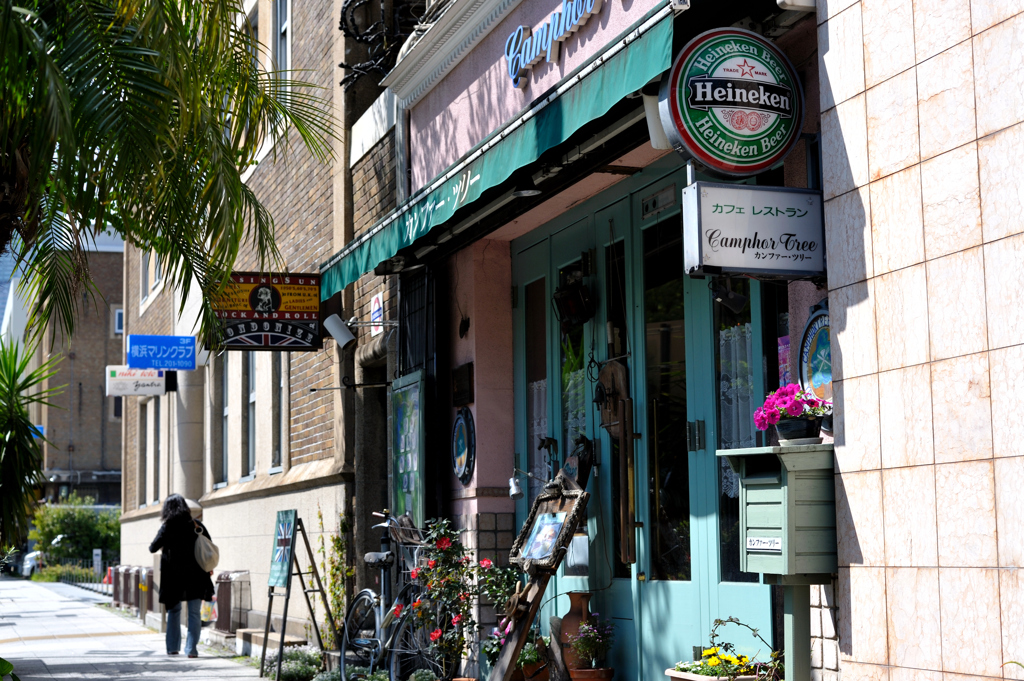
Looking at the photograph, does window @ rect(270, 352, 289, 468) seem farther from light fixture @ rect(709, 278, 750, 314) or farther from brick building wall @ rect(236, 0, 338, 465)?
light fixture @ rect(709, 278, 750, 314)

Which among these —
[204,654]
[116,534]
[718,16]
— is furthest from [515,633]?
[116,534]

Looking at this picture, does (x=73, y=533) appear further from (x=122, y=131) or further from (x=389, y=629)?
(x=122, y=131)

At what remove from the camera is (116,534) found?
1752 inches

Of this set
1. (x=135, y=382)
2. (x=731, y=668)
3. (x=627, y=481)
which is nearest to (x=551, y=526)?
(x=627, y=481)

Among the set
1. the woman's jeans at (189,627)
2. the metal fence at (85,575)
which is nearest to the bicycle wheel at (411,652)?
the woman's jeans at (189,627)

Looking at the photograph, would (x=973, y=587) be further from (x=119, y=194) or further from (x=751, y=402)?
(x=119, y=194)

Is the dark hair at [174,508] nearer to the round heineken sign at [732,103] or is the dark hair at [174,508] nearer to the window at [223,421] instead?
the window at [223,421]

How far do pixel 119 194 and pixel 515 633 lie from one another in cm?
352

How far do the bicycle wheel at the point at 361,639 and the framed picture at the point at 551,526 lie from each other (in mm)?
2462

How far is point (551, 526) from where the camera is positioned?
7.66m

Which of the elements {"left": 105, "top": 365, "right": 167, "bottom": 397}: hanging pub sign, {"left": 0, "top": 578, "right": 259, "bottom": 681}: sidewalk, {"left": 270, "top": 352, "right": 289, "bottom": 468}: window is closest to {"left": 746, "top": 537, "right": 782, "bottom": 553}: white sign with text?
{"left": 0, "top": 578, "right": 259, "bottom": 681}: sidewalk

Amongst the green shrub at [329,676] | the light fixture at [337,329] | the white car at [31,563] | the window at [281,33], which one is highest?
the window at [281,33]

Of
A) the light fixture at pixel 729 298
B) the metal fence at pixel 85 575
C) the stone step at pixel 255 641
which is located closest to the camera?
the light fixture at pixel 729 298

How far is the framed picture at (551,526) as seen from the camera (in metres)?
7.35
